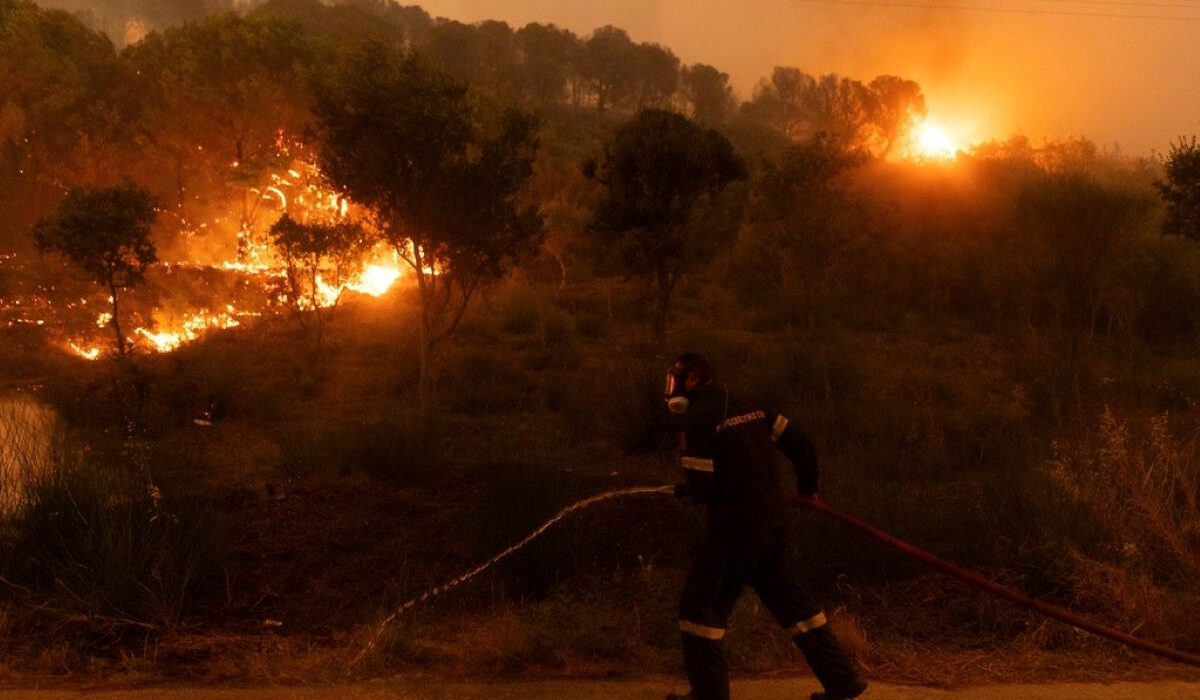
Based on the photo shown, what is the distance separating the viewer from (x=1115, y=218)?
16344 millimetres

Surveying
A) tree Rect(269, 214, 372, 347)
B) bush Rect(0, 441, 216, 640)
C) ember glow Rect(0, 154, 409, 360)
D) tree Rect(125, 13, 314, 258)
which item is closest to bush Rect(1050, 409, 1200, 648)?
bush Rect(0, 441, 216, 640)

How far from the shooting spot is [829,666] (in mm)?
4469

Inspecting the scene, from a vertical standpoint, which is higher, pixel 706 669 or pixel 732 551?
A: pixel 732 551

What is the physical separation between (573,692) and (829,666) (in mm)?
1281

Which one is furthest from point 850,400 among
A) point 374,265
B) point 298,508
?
point 374,265

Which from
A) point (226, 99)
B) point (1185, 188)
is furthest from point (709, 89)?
point (1185, 188)

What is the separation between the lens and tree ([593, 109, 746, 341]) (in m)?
13.4

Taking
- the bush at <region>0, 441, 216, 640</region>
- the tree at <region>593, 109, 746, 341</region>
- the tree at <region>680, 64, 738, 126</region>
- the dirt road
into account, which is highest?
the tree at <region>680, 64, 738, 126</region>

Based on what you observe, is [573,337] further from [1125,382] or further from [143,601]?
[143,601]

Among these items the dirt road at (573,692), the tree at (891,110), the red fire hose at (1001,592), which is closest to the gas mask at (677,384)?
the red fire hose at (1001,592)

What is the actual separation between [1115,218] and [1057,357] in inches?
115

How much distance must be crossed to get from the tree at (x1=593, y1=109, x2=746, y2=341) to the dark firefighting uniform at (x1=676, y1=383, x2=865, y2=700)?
9.10m

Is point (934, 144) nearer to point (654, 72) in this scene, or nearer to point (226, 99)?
point (226, 99)

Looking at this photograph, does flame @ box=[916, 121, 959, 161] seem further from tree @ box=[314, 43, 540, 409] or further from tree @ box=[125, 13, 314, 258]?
tree @ box=[314, 43, 540, 409]
